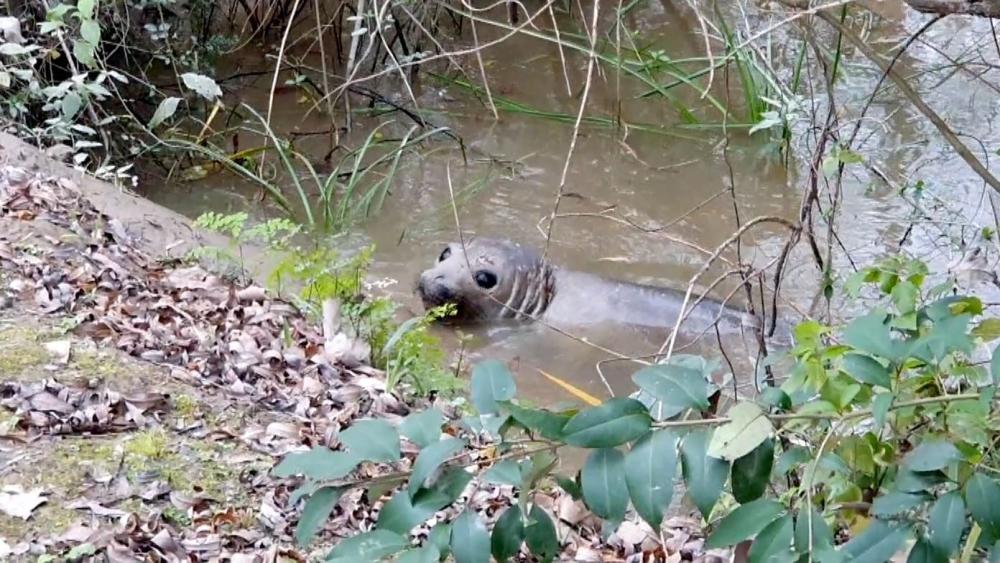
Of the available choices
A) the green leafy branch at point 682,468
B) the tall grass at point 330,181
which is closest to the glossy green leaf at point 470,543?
the green leafy branch at point 682,468

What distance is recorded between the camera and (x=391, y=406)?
13.6 feet

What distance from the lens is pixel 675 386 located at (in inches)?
Result: 66.1

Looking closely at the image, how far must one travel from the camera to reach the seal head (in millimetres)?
6348

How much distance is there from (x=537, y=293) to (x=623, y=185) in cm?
171

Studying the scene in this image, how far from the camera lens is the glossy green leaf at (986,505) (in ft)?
5.13

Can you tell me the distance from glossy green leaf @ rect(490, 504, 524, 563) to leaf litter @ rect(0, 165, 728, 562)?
0.21 m

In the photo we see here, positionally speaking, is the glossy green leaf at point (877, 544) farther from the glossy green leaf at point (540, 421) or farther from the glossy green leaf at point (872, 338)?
the glossy green leaf at point (540, 421)

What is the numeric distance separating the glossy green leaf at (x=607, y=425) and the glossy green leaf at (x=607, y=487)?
29mm

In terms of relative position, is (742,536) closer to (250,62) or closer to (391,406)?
(391,406)

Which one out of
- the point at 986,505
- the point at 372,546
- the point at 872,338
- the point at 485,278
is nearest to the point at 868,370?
the point at 872,338

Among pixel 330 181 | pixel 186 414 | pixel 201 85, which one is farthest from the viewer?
pixel 330 181

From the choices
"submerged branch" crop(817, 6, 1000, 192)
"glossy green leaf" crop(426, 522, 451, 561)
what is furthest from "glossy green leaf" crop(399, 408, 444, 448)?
"submerged branch" crop(817, 6, 1000, 192)

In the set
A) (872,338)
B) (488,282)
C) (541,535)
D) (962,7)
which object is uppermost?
(962,7)

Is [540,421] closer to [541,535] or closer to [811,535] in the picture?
[541,535]
